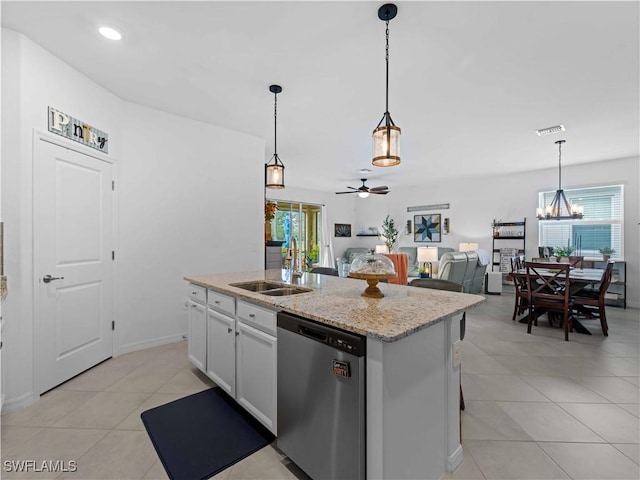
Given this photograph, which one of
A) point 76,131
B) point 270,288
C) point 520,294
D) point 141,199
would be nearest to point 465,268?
point 520,294

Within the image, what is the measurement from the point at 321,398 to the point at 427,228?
743cm

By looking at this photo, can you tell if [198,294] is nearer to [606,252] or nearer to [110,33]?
[110,33]

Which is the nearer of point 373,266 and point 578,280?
point 373,266

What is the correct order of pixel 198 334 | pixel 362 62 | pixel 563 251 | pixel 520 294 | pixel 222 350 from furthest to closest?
pixel 563 251
pixel 520 294
pixel 198 334
pixel 362 62
pixel 222 350

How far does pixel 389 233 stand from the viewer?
8.04 meters

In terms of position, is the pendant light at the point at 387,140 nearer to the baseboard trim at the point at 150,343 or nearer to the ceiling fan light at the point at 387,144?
the ceiling fan light at the point at 387,144

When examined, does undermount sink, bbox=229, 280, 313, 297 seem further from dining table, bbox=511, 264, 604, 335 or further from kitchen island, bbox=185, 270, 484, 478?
dining table, bbox=511, 264, 604, 335

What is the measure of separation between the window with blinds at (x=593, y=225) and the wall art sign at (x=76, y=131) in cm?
769

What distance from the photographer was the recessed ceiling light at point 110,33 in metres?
2.15

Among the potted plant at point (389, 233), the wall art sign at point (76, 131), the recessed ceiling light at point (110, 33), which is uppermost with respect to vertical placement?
the recessed ceiling light at point (110, 33)

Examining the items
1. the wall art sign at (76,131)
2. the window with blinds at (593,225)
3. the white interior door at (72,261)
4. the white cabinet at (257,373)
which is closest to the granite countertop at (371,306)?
the white cabinet at (257,373)

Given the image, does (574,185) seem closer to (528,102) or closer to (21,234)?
(528,102)

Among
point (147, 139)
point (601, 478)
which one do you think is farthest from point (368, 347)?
point (147, 139)

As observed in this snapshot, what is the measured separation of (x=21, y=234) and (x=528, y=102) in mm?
4777
